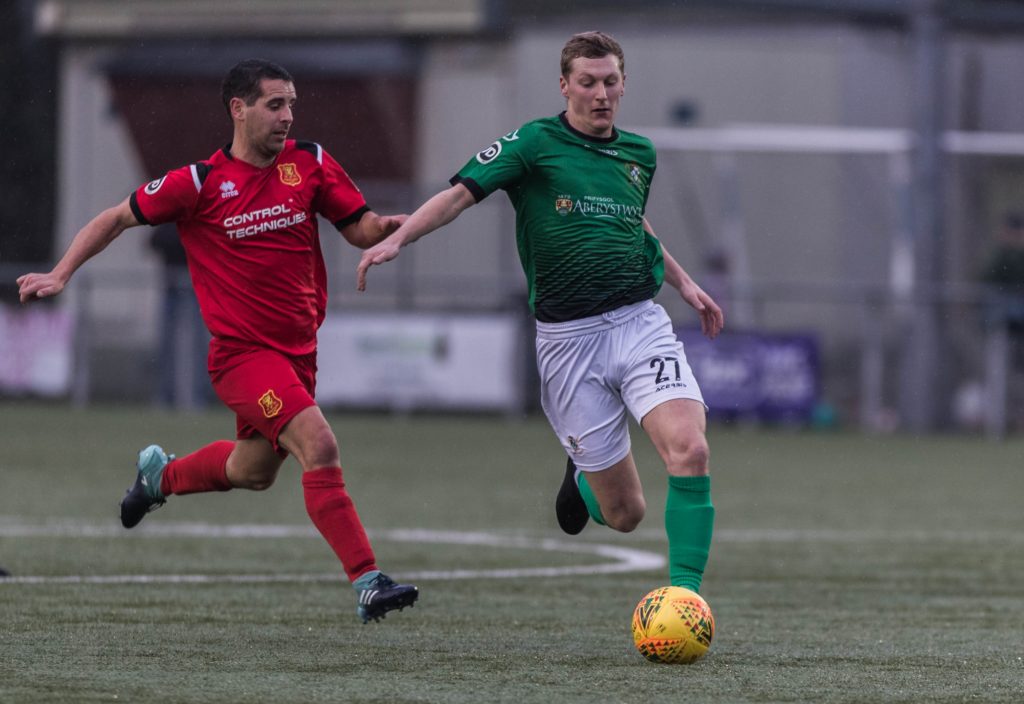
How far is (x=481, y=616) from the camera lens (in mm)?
7398

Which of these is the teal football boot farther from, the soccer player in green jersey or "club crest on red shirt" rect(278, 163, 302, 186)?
the soccer player in green jersey

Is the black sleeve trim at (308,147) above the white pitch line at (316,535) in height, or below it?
above

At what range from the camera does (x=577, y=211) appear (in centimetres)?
699

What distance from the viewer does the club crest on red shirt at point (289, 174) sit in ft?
23.7

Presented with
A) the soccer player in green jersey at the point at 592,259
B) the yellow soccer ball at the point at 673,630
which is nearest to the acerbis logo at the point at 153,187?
the soccer player in green jersey at the point at 592,259

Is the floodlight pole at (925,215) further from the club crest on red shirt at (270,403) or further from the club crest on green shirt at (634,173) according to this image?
the club crest on red shirt at (270,403)

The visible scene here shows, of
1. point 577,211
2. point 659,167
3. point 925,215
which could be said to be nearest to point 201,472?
point 577,211

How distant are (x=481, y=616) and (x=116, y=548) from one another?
2923mm

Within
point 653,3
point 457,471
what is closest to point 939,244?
point 653,3

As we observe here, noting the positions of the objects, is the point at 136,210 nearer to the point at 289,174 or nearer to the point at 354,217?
the point at 289,174

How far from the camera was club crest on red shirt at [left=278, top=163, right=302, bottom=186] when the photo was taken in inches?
285

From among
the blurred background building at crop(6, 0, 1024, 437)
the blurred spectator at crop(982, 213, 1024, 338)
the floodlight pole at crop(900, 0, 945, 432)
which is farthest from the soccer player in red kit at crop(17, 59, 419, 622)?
the blurred spectator at crop(982, 213, 1024, 338)

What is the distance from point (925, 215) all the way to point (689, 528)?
59.0ft

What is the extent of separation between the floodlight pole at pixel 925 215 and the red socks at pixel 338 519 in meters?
17.3
